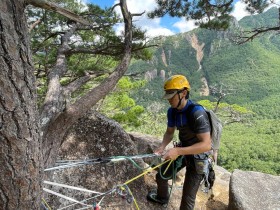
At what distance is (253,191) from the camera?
5.00 m

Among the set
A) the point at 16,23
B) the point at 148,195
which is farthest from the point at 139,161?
the point at 16,23

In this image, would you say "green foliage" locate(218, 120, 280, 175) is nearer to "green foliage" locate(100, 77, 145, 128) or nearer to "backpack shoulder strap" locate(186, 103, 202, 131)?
"green foliage" locate(100, 77, 145, 128)

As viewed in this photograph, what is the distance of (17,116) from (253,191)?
4.89 metres

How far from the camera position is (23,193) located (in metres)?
1.60

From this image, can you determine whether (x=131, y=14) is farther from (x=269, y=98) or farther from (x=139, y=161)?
(x=269, y=98)

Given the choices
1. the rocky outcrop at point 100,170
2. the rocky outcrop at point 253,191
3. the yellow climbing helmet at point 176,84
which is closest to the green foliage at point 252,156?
the rocky outcrop at point 253,191

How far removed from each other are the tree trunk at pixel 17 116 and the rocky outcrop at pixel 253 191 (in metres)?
4.05

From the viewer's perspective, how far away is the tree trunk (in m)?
1.36

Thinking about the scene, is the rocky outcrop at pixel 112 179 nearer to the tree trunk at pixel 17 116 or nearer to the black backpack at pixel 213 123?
the black backpack at pixel 213 123

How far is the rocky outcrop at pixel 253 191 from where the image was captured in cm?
461

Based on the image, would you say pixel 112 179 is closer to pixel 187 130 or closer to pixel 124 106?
pixel 187 130

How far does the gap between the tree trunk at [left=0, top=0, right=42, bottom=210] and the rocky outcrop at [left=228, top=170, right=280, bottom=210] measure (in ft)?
13.3

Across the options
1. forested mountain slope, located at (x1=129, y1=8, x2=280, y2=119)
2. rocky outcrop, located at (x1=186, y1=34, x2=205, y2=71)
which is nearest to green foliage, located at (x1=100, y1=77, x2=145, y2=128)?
forested mountain slope, located at (x1=129, y1=8, x2=280, y2=119)

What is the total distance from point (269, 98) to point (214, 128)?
118882 millimetres
